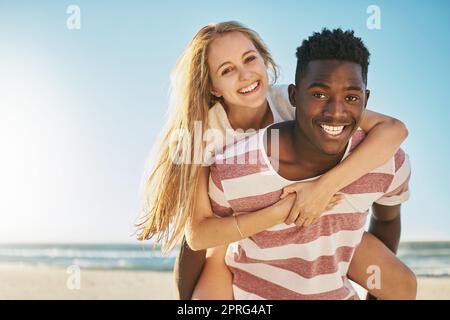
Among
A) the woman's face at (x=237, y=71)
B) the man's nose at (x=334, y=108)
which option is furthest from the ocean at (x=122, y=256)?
A: the man's nose at (x=334, y=108)

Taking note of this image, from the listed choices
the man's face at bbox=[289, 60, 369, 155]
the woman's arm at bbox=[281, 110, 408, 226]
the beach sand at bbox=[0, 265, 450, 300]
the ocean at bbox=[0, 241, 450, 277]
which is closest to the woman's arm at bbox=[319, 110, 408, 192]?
the woman's arm at bbox=[281, 110, 408, 226]

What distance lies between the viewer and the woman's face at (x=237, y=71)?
3.87 m

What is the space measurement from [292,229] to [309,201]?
208 mm

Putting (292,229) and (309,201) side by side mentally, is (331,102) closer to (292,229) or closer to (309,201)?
(309,201)

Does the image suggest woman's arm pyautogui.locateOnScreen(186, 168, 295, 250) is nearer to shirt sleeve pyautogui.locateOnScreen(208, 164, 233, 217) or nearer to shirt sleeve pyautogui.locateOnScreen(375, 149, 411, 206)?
shirt sleeve pyautogui.locateOnScreen(208, 164, 233, 217)

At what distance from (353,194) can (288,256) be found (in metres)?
0.46

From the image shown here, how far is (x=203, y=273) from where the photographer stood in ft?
11.6

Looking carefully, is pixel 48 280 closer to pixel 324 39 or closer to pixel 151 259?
pixel 151 259

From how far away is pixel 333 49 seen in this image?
2926 millimetres

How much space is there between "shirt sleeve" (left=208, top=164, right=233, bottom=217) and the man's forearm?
3.35 feet

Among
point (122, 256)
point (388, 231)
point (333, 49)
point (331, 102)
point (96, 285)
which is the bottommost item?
point (122, 256)

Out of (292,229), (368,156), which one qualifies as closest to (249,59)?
(368,156)

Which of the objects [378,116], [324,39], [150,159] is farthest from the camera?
[150,159]
